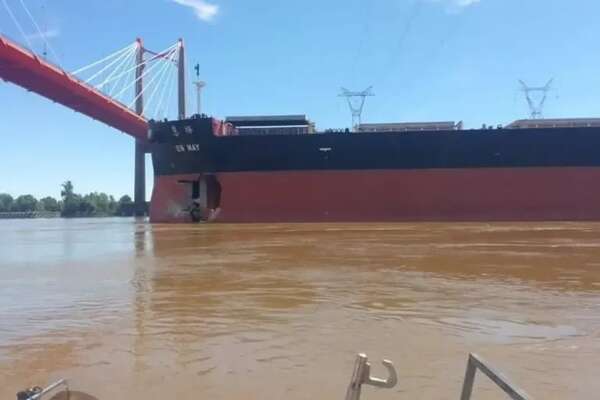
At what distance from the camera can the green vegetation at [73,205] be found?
99.8 metres

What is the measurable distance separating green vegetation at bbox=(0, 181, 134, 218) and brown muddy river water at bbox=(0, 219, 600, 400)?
7904cm

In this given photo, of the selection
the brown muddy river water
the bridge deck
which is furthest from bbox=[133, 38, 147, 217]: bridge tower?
the brown muddy river water

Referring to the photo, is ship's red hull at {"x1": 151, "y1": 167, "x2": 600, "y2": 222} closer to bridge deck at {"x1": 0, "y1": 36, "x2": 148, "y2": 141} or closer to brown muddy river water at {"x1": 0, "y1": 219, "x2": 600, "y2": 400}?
bridge deck at {"x1": 0, "y1": 36, "x2": 148, "y2": 141}

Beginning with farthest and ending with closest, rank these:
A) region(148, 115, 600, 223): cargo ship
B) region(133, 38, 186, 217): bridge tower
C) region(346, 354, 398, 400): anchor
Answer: region(133, 38, 186, 217): bridge tower, region(148, 115, 600, 223): cargo ship, region(346, 354, 398, 400): anchor

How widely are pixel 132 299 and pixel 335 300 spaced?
238cm

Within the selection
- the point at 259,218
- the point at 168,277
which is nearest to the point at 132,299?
the point at 168,277

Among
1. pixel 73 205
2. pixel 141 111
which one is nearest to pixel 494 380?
pixel 141 111

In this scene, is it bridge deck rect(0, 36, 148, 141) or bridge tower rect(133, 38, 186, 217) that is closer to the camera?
bridge deck rect(0, 36, 148, 141)

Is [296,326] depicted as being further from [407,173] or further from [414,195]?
[407,173]

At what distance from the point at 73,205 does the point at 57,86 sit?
253 feet

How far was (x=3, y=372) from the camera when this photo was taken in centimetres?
347

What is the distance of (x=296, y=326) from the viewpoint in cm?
472

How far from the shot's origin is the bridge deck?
1059 inches

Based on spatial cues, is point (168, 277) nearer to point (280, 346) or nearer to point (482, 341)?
point (280, 346)
